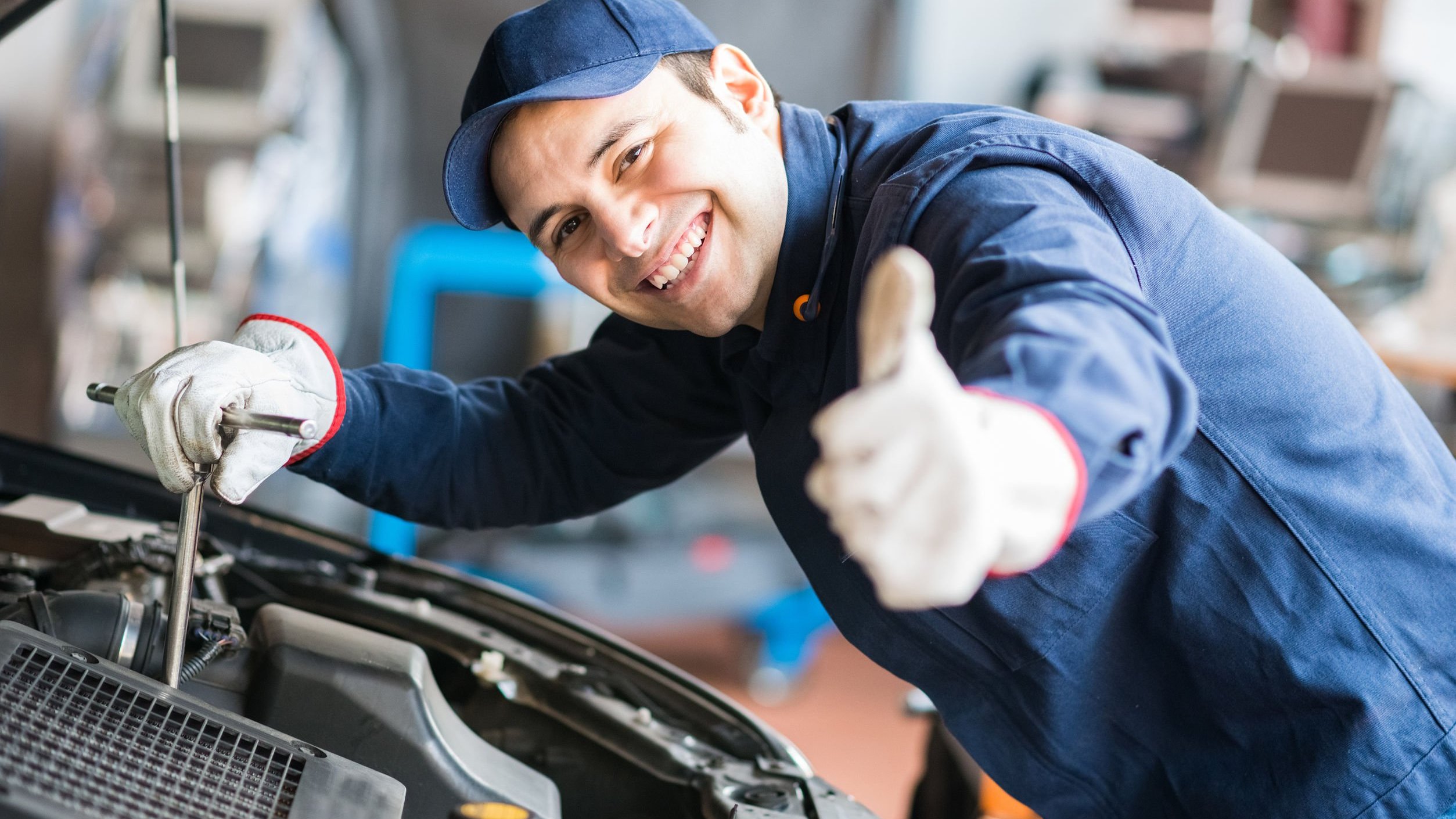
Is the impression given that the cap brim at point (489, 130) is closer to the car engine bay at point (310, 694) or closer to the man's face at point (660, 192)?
the man's face at point (660, 192)

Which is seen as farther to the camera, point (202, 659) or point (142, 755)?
point (202, 659)

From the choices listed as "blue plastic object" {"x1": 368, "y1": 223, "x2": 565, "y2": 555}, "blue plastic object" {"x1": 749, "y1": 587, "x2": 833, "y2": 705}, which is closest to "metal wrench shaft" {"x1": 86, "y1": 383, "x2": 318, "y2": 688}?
"blue plastic object" {"x1": 368, "y1": 223, "x2": 565, "y2": 555}

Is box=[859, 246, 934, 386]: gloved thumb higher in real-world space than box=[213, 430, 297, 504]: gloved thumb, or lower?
higher

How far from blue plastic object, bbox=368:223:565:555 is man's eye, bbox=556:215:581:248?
6.50 ft

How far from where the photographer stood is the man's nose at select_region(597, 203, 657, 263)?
0.92m

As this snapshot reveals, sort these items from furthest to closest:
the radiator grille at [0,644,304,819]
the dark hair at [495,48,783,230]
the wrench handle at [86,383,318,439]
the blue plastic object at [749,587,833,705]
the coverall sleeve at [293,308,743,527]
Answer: the blue plastic object at [749,587,833,705] < the coverall sleeve at [293,308,743,527] < the dark hair at [495,48,783,230] < the wrench handle at [86,383,318,439] < the radiator grille at [0,644,304,819]

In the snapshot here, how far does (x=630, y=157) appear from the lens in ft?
3.08

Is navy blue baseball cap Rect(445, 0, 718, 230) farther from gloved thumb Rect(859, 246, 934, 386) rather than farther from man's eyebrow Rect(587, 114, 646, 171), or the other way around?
gloved thumb Rect(859, 246, 934, 386)

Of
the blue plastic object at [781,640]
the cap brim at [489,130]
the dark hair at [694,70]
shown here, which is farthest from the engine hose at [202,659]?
the blue plastic object at [781,640]

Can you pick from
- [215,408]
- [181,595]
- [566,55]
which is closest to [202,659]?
[181,595]

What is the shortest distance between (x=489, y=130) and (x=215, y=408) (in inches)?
11.6

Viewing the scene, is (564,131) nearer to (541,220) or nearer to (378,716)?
(541,220)

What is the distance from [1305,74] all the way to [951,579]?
4111 millimetres

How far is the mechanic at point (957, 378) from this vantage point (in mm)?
852
